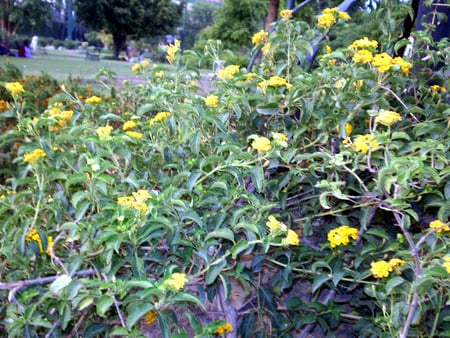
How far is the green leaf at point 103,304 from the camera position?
930 millimetres

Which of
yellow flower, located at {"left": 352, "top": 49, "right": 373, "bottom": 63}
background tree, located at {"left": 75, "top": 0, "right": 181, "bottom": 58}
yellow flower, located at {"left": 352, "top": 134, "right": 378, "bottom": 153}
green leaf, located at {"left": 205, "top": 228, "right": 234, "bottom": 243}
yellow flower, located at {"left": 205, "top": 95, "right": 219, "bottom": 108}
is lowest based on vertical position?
green leaf, located at {"left": 205, "top": 228, "right": 234, "bottom": 243}

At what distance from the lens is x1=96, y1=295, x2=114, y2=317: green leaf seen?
930 millimetres

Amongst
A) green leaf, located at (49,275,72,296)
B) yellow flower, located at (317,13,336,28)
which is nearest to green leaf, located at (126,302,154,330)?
green leaf, located at (49,275,72,296)

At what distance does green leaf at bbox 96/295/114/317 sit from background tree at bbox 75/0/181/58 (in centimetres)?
2697

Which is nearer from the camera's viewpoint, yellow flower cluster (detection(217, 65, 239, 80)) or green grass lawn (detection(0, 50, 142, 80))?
yellow flower cluster (detection(217, 65, 239, 80))

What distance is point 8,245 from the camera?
1.18 meters

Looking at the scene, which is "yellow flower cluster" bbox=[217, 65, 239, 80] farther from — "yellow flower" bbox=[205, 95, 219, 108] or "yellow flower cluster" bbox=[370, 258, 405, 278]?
"yellow flower cluster" bbox=[370, 258, 405, 278]

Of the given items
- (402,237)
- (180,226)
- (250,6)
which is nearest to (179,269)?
(180,226)

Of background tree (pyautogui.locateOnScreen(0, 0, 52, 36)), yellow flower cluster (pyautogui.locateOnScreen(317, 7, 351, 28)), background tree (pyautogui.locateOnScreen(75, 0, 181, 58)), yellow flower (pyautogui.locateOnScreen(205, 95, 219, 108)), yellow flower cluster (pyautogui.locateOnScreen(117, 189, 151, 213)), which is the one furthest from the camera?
background tree (pyautogui.locateOnScreen(75, 0, 181, 58))

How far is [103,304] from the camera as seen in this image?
3.09 feet

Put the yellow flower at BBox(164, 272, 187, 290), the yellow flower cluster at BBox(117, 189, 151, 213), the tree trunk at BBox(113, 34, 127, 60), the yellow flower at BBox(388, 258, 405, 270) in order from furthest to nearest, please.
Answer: the tree trunk at BBox(113, 34, 127, 60)
the yellow flower at BBox(388, 258, 405, 270)
the yellow flower cluster at BBox(117, 189, 151, 213)
the yellow flower at BBox(164, 272, 187, 290)

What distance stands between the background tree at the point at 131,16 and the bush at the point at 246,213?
26.5 metres

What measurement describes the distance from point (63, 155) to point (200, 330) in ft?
Answer: 2.01

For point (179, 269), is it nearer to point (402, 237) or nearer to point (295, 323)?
point (295, 323)
